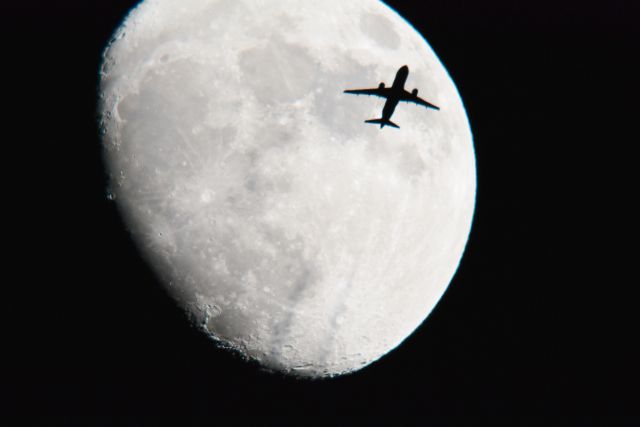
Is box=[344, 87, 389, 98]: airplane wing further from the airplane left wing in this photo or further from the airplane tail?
the airplane tail

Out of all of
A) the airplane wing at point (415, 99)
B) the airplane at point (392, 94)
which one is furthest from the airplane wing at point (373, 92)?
the airplane wing at point (415, 99)

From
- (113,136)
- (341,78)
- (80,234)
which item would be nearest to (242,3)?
(341,78)

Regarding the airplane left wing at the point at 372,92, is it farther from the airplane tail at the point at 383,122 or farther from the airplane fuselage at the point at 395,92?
the airplane tail at the point at 383,122

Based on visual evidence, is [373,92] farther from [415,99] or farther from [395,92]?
[415,99]

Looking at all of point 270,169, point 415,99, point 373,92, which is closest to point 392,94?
point 373,92

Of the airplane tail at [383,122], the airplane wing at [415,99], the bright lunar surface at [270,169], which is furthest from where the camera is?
the airplane wing at [415,99]

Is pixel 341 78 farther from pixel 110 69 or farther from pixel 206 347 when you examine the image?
pixel 206 347
